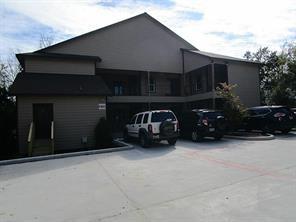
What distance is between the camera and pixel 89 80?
16141 millimetres

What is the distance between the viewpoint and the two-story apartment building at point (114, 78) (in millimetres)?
14398

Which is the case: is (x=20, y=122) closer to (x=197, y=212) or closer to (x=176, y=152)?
(x=176, y=152)

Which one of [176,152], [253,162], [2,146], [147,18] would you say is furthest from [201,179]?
[147,18]

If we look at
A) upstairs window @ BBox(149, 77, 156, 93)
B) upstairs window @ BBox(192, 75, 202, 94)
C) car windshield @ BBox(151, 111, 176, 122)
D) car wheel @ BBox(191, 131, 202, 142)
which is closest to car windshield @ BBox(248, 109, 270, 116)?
car wheel @ BBox(191, 131, 202, 142)

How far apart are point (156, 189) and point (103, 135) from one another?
906cm

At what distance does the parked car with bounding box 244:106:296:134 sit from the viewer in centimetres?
1523

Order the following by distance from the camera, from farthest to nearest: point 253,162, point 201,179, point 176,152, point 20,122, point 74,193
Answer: point 20,122, point 176,152, point 253,162, point 201,179, point 74,193

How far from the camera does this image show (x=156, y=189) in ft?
19.6

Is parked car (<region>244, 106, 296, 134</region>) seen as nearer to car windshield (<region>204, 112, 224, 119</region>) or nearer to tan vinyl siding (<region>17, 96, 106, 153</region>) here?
car windshield (<region>204, 112, 224, 119</region>)

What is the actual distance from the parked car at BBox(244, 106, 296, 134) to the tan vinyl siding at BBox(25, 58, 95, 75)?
39.3 feet

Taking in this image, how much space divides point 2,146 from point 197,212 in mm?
13884

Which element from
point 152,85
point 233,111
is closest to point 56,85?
point 152,85

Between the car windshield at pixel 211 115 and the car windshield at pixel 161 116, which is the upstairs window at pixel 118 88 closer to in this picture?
the car windshield at pixel 161 116

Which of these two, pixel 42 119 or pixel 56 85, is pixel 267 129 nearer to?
pixel 56 85
